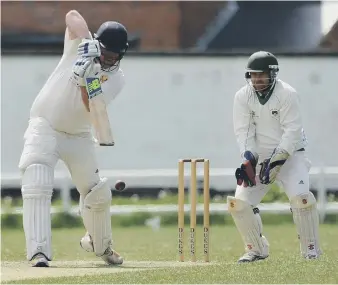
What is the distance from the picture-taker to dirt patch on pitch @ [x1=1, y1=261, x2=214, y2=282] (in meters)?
7.86

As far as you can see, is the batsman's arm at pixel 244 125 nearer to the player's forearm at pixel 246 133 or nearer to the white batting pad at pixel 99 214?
the player's forearm at pixel 246 133

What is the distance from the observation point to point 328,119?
1922cm

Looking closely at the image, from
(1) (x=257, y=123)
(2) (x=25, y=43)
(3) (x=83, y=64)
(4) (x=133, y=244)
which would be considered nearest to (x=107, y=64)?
(3) (x=83, y=64)

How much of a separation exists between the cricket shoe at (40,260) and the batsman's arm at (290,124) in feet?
5.98

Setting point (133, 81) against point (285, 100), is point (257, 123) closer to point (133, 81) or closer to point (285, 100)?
point (285, 100)

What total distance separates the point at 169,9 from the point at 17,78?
24.3 ft

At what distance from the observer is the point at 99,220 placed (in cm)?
866

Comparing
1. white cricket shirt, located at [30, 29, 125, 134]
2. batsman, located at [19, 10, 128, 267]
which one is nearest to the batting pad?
batsman, located at [19, 10, 128, 267]

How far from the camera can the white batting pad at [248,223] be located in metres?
8.86

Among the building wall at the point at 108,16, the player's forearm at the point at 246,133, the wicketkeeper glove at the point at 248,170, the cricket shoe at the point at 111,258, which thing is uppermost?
the building wall at the point at 108,16

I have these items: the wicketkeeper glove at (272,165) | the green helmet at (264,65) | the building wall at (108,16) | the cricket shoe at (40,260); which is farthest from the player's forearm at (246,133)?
the building wall at (108,16)

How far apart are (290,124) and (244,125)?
1.12 feet

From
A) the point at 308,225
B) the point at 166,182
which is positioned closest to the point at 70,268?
the point at 308,225

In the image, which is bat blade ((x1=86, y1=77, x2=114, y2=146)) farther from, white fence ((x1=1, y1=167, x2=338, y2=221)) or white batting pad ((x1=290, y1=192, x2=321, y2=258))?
white fence ((x1=1, y1=167, x2=338, y2=221))
